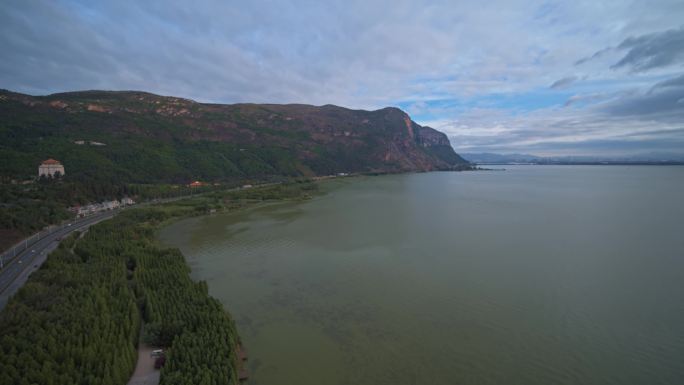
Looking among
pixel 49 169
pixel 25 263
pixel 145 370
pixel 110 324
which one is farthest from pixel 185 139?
pixel 145 370

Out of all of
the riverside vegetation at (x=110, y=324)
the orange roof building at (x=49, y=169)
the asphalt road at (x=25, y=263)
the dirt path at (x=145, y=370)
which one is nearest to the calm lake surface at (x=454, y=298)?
the riverside vegetation at (x=110, y=324)

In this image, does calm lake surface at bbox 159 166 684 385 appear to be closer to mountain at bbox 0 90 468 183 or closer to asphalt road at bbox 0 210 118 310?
asphalt road at bbox 0 210 118 310

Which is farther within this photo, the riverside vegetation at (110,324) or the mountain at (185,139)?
the mountain at (185,139)

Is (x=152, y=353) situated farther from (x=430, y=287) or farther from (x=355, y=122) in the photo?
(x=355, y=122)

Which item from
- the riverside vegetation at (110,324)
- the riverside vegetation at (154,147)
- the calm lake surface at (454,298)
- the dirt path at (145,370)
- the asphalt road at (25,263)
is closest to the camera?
the riverside vegetation at (110,324)

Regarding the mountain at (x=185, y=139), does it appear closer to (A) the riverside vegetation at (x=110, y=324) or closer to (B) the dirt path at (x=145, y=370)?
(A) the riverside vegetation at (x=110, y=324)

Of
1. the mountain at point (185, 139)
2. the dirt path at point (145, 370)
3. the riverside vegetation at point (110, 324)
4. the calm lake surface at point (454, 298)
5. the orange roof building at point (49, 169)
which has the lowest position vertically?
the calm lake surface at point (454, 298)

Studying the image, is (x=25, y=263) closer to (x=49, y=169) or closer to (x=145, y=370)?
(x=145, y=370)
